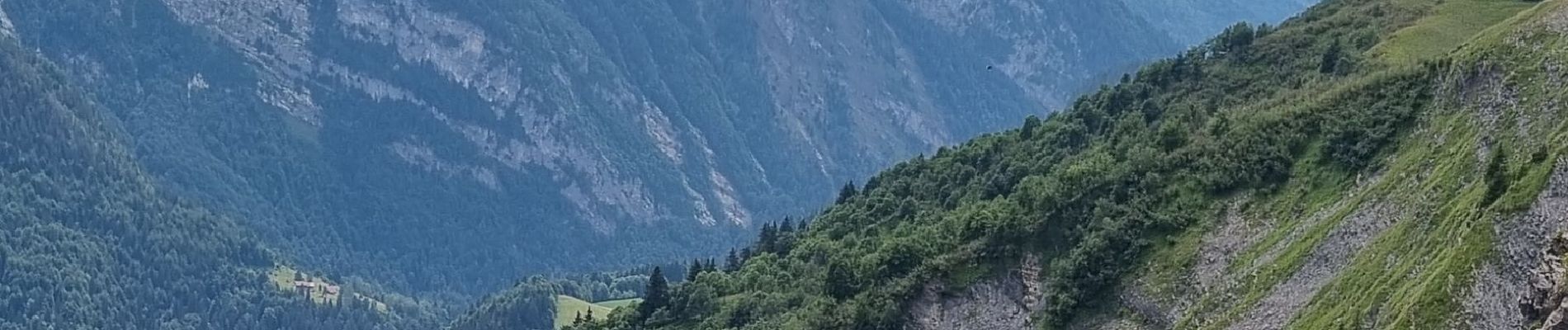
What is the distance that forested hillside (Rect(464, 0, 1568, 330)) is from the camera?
70.4m

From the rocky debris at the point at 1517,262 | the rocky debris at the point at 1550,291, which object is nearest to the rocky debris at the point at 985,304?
the rocky debris at the point at 1517,262

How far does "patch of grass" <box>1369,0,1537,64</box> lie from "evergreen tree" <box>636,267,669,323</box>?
167ft

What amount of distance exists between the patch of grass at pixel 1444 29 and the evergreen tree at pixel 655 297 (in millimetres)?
50840

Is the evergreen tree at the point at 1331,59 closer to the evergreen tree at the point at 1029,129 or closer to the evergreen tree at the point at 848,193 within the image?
the evergreen tree at the point at 1029,129

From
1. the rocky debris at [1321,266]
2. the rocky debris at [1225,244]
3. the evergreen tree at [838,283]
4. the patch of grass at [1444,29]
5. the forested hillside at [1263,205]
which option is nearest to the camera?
the forested hillside at [1263,205]

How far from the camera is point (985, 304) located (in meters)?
103

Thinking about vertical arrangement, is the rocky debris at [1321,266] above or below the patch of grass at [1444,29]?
below

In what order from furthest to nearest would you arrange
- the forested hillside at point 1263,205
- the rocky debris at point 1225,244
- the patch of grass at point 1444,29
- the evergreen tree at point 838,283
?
the evergreen tree at point 838,283 → the patch of grass at point 1444,29 → the rocky debris at point 1225,244 → the forested hillside at point 1263,205

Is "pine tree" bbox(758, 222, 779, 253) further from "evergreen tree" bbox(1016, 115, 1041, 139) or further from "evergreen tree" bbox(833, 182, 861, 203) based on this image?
"evergreen tree" bbox(1016, 115, 1041, 139)

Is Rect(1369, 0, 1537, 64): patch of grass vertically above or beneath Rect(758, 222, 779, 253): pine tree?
beneath

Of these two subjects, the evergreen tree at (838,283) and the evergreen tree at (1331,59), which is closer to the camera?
the evergreen tree at (1331,59)

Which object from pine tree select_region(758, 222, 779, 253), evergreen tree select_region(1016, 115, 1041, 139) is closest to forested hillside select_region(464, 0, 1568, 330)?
evergreen tree select_region(1016, 115, 1041, 139)

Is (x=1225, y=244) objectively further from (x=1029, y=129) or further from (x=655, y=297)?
(x=655, y=297)

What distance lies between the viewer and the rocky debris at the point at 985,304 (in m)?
101
